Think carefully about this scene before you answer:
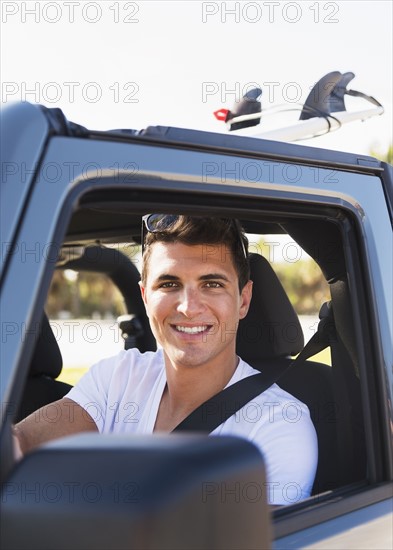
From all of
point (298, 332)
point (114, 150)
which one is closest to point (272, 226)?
point (298, 332)

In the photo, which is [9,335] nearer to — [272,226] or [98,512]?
[98,512]

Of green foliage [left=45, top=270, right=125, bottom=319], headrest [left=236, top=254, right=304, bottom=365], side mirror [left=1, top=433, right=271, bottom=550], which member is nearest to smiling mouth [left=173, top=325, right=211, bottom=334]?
headrest [left=236, top=254, right=304, bottom=365]

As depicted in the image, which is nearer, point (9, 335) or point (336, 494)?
point (9, 335)

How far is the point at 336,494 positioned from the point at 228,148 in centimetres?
74

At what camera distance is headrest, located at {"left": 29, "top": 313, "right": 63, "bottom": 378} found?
10.9 feet

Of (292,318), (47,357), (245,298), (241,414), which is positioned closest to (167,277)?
(245,298)

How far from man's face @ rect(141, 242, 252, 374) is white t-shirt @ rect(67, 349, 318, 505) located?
132 mm

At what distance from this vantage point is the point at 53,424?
239 centimetres

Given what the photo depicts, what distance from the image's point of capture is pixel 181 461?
102 cm

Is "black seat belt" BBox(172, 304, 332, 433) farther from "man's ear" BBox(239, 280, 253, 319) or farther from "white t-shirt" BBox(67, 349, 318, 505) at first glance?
"man's ear" BBox(239, 280, 253, 319)

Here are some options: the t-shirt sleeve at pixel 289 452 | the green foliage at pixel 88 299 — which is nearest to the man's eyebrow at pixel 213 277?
the t-shirt sleeve at pixel 289 452

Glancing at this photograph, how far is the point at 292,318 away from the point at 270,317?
0.24 ft

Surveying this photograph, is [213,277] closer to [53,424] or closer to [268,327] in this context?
[268,327]

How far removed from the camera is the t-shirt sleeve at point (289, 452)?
1.87m
